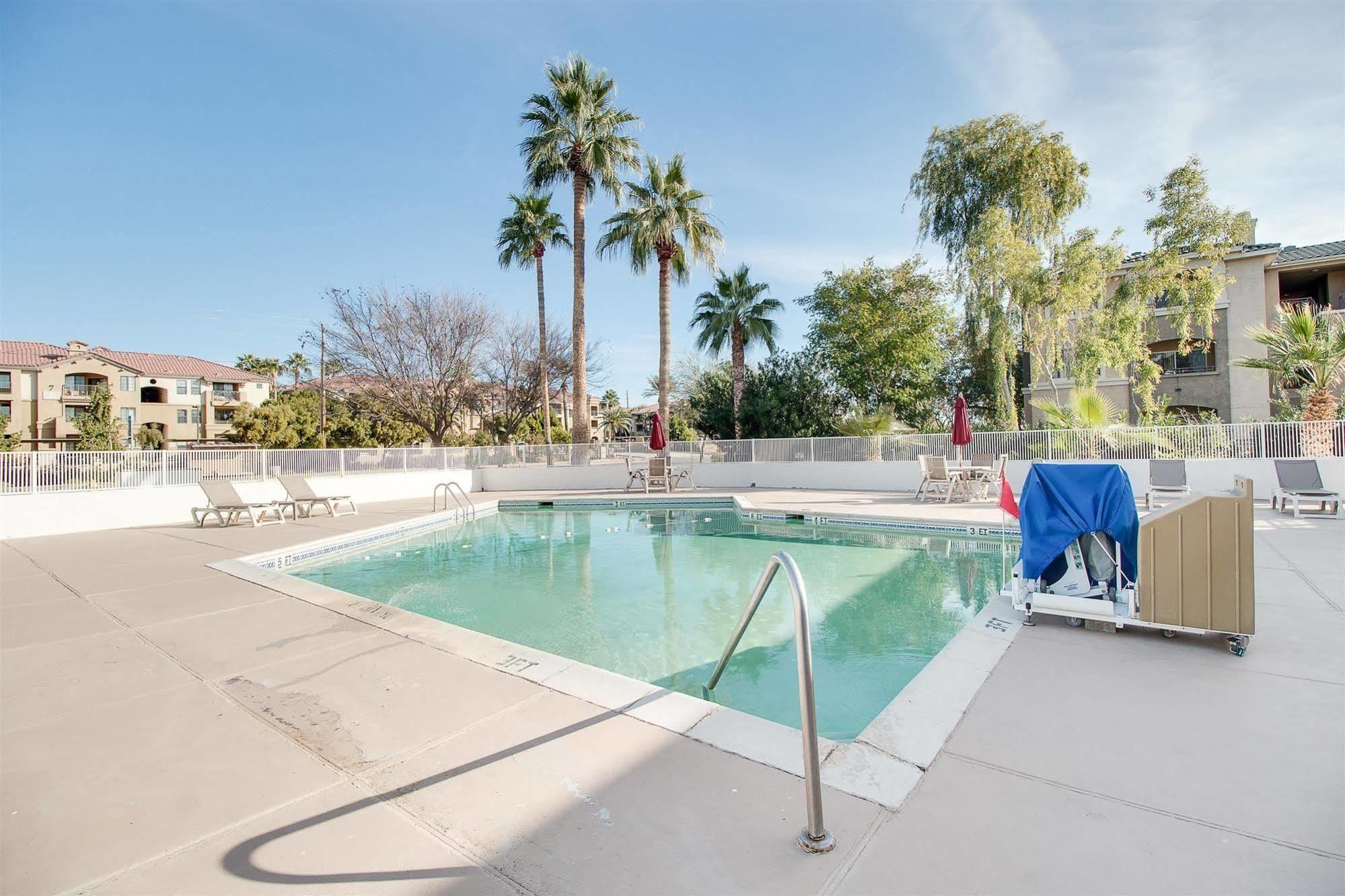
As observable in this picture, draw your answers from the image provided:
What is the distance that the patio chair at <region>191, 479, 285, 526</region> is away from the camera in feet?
36.2

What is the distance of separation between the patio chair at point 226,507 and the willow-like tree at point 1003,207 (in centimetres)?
1893

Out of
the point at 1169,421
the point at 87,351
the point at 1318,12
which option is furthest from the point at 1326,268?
the point at 87,351

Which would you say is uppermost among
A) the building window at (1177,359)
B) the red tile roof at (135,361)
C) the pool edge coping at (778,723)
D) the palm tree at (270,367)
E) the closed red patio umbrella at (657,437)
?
the palm tree at (270,367)

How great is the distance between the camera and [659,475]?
17.5m

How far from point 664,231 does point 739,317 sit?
5.30 meters

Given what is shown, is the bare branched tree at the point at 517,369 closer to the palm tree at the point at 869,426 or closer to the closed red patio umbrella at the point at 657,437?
the closed red patio umbrella at the point at 657,437

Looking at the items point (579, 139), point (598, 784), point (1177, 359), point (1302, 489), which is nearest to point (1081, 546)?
point (598, 784)

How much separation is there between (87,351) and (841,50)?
5473 cm

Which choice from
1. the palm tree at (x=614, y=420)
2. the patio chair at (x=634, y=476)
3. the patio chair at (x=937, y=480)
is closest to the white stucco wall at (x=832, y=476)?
the patio chair at (x=634, y=476)

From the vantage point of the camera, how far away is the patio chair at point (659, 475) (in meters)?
17.3

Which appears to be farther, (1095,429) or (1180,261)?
(1180,261)

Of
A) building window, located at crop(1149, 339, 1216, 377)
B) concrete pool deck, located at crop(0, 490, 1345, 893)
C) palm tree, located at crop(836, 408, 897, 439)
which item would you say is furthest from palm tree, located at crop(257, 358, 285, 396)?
building window, located at crop(1149, 339, 1216, 377)

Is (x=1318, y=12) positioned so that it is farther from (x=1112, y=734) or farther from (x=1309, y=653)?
(x=1112, y=734)

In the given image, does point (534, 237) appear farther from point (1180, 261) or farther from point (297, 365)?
point (297, 365)
